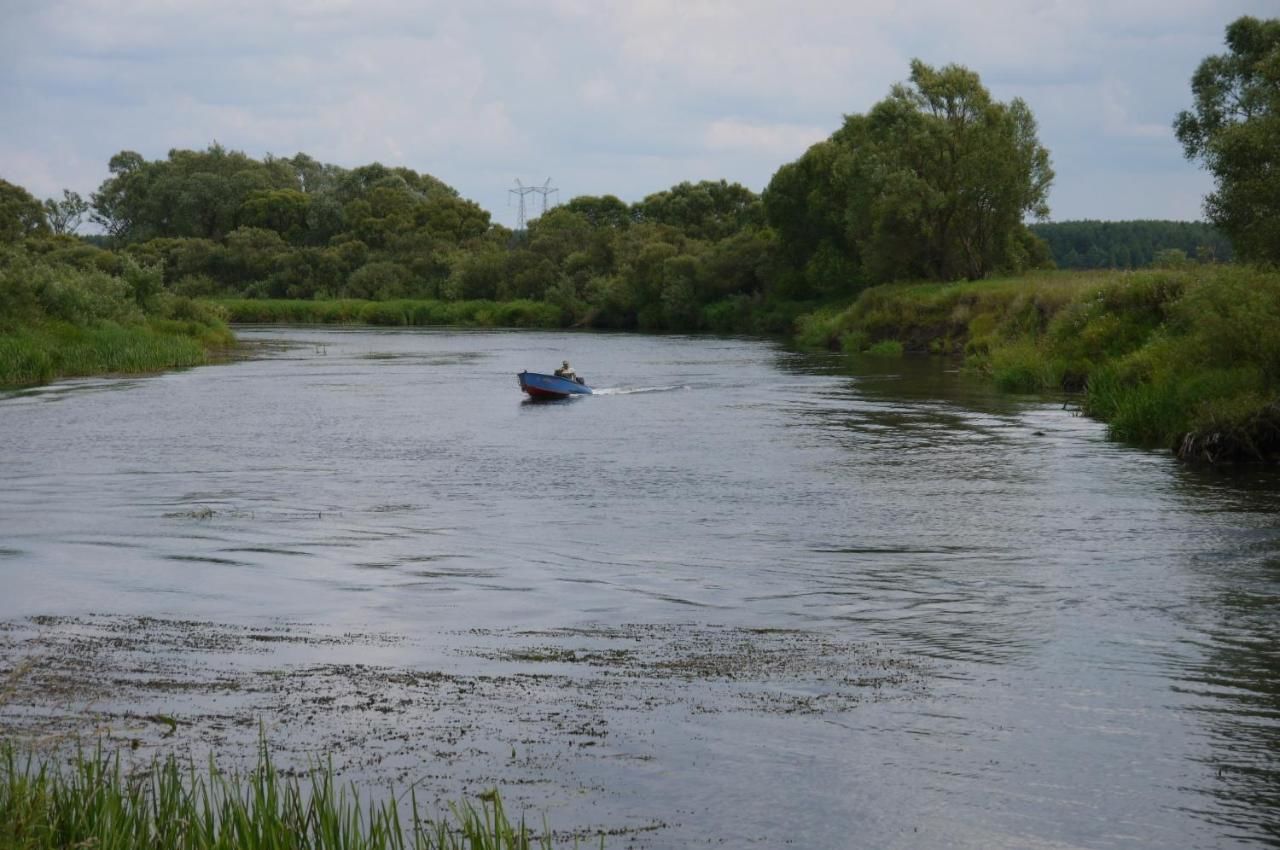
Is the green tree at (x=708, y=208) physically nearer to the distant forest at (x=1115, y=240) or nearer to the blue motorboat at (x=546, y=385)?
the distant forest at (x=1115, y=240)

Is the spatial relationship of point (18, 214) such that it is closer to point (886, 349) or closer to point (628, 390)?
point (886, 349)

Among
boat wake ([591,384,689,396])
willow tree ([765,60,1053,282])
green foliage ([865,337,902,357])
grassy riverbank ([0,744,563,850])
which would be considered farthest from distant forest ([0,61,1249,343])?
grassy riverbank ([0,744,563,850])

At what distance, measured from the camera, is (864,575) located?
17.6 meters

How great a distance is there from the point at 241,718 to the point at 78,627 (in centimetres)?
408

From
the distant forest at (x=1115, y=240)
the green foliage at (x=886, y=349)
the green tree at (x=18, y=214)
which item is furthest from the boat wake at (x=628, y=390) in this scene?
the distant forest at (x=1115, y=240)

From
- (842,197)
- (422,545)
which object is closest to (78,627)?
(422,545)

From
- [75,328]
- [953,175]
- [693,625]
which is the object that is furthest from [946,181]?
[693,625]

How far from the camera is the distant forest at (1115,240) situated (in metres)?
123

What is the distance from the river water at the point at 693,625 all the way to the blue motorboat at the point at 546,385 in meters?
11.4

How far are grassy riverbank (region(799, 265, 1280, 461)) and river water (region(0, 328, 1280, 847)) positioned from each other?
1.22 m

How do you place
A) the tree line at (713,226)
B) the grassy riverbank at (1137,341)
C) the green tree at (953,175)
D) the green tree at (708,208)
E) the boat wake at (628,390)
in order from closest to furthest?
the grassy riverbank at (1137,341)
the boat wake at (628,390)
the tree line at (713,226)
the green tree at (953,175)
the green tree at (708,208)

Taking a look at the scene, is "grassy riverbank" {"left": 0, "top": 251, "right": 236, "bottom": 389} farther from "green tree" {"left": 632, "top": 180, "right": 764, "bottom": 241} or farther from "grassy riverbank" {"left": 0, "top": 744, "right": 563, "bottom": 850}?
"green tree" {"left": 632, "top": 180, "right": 764, "bottom": 241}

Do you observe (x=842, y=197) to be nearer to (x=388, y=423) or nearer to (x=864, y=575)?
(x=388, y=423)

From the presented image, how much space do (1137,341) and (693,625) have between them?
93.0 ft
